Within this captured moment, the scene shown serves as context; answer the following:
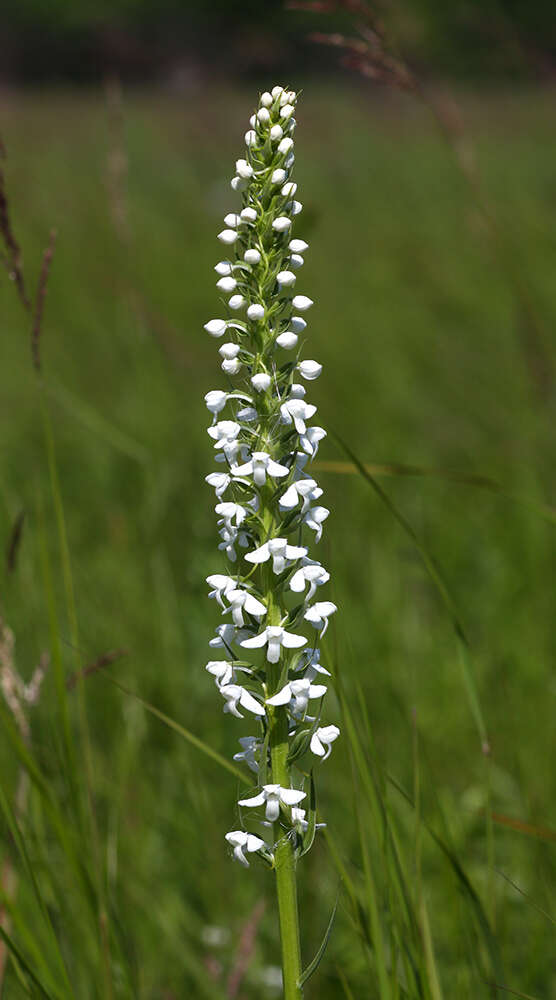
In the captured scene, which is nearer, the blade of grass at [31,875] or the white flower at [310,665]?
the white flower at [310,665]

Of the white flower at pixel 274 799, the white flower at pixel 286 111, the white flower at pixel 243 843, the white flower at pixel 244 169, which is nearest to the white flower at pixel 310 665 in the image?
the white flower at pixel 274 799

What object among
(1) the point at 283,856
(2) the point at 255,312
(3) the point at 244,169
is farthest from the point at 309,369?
(1) the point at 283,856

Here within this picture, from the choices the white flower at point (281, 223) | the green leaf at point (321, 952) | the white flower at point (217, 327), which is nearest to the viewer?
the green leaf at point (321, 952)

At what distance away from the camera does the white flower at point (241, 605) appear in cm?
167

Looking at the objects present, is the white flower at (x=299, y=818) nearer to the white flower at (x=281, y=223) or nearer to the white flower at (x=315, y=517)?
the white flower at (x=315, y=517)

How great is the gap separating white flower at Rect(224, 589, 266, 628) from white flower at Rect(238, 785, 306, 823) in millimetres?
302

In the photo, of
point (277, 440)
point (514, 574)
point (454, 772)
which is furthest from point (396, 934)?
point (514, 574)

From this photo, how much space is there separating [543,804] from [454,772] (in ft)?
1.57

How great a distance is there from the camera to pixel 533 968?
2.35 m

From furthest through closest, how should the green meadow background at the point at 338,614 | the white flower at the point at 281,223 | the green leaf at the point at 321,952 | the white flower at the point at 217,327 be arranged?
the green meadow background at the point at 338,614
the white flower at the point at 217,327
the white flower at the point at 281,223
the green leaf at the point at 321,952

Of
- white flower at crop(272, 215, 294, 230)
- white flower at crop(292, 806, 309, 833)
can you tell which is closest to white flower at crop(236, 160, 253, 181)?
white flower at crop(272, 215, 294, 230)

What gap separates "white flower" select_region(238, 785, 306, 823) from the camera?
1.60 meters

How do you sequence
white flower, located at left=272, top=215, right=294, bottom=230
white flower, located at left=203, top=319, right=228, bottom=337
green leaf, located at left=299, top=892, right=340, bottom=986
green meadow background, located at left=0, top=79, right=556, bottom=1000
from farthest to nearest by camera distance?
green meadow background, located at left=0, top=79, right=556, bottom=1000
white flower, located at left=203, top=319, right=228, bottom=337
white flower, located at left=272, top=215, right=294, bottom=230
green leaf, located at left=299, top=892, right=340, bottom=986

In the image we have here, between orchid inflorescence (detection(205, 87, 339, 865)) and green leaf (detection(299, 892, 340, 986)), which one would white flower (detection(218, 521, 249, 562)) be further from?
green leaf (detection(299, 892, 340, 986))
